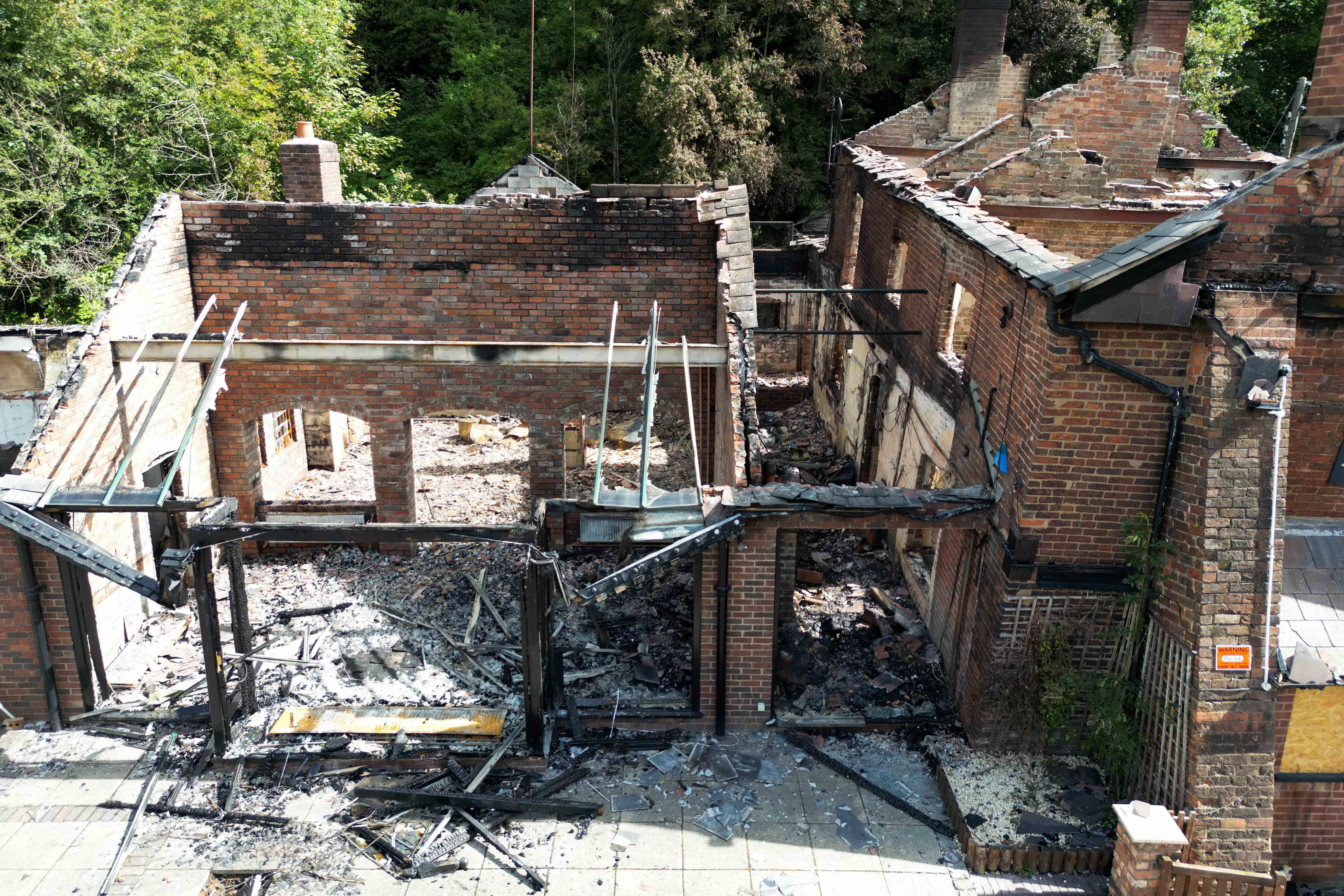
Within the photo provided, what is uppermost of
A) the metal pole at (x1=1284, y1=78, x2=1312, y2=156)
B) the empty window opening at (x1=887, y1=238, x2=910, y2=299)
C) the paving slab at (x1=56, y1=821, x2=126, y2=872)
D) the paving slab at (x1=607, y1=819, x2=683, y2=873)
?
the metal pole at (x1=1284, y1=78, x2=1312, y2=156)

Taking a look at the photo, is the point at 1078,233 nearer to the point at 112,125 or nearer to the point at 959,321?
the point at 959,321

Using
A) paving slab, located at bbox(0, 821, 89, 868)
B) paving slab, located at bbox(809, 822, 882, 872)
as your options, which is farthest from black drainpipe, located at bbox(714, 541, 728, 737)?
paving slab, located at bbox(0, 821, 89, 868)

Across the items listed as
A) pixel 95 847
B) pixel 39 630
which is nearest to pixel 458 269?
pixel 39 630

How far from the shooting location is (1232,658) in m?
6.42

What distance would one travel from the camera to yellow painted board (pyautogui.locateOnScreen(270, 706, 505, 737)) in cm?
811

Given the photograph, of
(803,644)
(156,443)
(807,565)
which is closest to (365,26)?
(156,443)

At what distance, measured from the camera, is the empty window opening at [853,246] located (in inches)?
642

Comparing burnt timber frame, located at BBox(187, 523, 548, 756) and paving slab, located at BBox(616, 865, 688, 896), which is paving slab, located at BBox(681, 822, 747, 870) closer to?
paving slab, located at BBox(616, 865, 688, 896)

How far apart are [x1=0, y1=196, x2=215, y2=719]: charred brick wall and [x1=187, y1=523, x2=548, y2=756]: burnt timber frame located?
166 centimetres

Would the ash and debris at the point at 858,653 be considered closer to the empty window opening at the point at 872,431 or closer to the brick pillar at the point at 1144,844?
the empty window opening at the point at 872,431

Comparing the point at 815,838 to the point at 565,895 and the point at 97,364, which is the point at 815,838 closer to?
the point at 565,895

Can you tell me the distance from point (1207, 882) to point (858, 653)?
13.1ft

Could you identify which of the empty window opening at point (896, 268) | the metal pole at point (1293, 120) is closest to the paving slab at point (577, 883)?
the empty window opening at point (896, 268)

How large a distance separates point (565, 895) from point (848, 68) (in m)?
22.6
